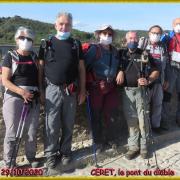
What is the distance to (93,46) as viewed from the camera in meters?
6.33

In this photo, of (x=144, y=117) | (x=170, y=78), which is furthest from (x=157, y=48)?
(x=144, y=117)

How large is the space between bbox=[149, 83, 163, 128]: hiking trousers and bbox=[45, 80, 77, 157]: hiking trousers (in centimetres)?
187

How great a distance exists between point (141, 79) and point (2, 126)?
265 cm

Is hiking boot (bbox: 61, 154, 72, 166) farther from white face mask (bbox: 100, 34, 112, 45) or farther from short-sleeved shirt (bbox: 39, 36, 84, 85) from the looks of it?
white face mask (bbox: 100, 34, 112, 45)

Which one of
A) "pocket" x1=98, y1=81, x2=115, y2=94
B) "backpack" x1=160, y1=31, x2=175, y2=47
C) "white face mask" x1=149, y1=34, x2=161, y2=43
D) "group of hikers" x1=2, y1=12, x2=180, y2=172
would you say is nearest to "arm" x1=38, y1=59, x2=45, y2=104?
"group of hikers" x1=2, y1=12, x2=180, y2=172

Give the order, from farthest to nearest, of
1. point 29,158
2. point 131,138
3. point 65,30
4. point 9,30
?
point 9,30, point 131,138, point 29,158, point 65,30

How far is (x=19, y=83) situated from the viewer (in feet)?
18.9

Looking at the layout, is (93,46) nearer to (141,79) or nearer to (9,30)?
(141,79)

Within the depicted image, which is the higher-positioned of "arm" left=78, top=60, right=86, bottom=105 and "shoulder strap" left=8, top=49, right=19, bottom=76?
"shoulder strap" left=8, top=49, right=19, bottom=76

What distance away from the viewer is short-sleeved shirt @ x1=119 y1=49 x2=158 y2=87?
647 cm

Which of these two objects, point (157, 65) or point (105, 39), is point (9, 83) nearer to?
point (105, 39)

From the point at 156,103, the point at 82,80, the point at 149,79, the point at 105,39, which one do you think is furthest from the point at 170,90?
the point at 82,80

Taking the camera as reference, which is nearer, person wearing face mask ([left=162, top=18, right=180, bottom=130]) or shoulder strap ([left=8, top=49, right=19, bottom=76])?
shoulder strap ([left=8, top=49, right=19, bottom=76])

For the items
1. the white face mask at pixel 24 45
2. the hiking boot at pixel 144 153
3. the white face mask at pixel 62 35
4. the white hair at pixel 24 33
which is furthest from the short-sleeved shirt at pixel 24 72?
the hiking boot at pixel 144 153
